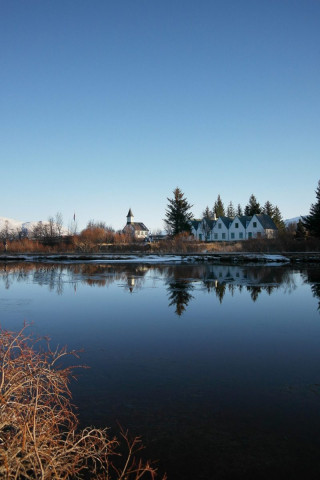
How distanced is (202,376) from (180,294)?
34.3 feet

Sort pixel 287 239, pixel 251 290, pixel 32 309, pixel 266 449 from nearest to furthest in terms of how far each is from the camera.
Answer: pixel 266 449
pixel 32 309
pixel 251 290
pixel 287 239

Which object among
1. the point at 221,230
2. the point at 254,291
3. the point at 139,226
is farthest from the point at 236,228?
the point at 254,291

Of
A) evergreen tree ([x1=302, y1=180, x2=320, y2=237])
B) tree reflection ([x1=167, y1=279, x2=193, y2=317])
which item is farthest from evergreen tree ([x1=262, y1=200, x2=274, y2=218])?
tree reflection ([x1=167, y1=279, x2=193, y2=317])

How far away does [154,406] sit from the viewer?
19.0ft

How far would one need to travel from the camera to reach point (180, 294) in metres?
17.5

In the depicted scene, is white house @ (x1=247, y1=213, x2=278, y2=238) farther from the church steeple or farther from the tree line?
the church steeple

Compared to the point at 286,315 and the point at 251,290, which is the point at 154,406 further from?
the point at 251,290

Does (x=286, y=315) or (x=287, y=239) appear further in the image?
(x=287, y=239)

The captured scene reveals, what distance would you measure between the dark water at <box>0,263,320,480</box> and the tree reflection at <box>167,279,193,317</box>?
21 cm

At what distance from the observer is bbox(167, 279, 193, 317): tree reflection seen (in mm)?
14430

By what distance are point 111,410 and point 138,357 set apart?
8.32ft

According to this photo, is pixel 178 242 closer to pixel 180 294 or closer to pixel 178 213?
pixel 178 213

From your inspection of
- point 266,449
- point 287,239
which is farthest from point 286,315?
point 287,239

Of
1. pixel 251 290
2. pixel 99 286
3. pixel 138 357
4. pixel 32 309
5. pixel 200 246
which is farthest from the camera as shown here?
pixel 200 246
